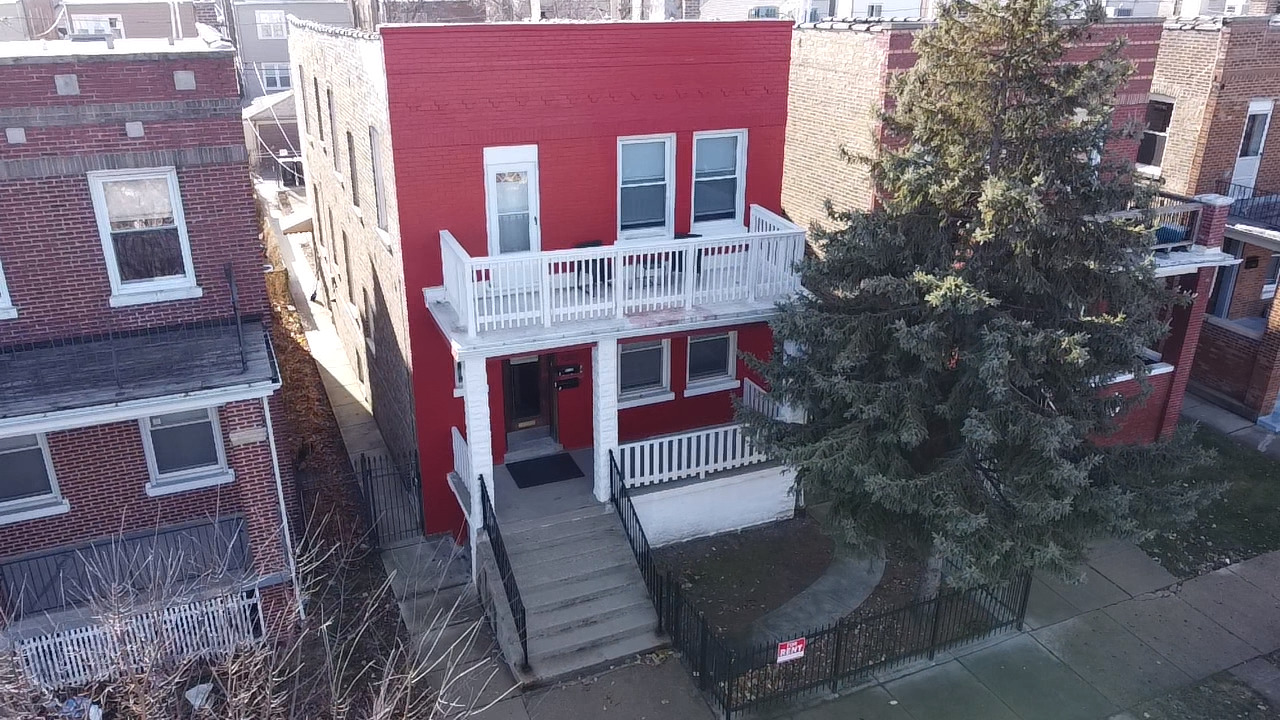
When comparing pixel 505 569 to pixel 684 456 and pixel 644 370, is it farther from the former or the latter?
pixel 644 370

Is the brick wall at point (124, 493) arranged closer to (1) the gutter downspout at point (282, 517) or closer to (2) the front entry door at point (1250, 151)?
(1) the gutter downspout at point (282, 517)

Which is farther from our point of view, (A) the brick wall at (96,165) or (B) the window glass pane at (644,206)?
(B) the window glass pane at (644,206)

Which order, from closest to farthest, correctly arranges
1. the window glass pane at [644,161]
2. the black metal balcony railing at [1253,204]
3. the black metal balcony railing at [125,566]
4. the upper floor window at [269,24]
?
1. the black metal balcony railing at [125,566]
2. the window glass pane at [644,161]
3. the black metal balcony railing at [1253,204]
4. the upper floor window at [269,24]

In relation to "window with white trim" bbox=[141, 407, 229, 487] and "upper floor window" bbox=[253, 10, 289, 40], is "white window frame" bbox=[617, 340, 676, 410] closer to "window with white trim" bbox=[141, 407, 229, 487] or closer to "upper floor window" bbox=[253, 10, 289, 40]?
"window with white trim" bbox=[141, 407, 229, 487]

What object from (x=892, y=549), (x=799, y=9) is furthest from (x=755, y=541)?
(x=799, y=9)

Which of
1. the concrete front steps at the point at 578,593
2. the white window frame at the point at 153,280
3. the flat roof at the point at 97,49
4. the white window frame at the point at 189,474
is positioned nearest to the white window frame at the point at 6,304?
the white window frame at the point at 153,280

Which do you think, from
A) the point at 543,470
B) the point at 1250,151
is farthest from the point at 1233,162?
the point at 543,470

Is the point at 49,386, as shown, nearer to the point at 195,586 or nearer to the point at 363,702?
the point at 195,586
